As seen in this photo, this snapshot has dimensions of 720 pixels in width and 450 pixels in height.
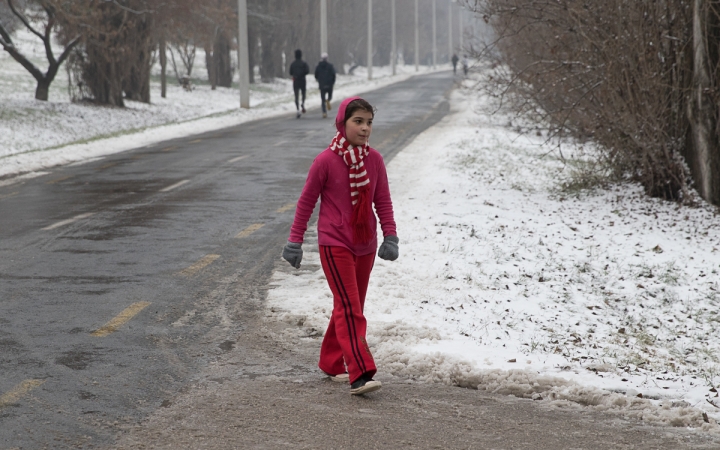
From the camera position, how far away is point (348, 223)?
549cm

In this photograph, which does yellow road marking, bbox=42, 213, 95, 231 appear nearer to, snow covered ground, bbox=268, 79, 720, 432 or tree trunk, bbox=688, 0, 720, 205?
snow covered ground, bbox=268, 79, 720, 432

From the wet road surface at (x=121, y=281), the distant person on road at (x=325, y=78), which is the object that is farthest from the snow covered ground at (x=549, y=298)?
the distant person on road at (x=325, y=78)

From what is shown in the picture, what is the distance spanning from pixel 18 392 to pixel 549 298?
4.52 metres

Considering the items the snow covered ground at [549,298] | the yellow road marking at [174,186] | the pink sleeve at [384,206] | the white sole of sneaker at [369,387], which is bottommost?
the snow covered ground at [549,298]

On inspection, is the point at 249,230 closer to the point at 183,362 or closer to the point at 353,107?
the point at 183,362

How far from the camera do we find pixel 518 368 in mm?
5941

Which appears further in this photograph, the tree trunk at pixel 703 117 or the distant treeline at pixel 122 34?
the distant treeline at pixel 122 34

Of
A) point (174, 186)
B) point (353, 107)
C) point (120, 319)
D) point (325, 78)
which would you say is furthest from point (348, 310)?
point (325, 78)

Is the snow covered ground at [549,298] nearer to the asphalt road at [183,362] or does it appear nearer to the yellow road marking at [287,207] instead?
the asphalt road at [183,362]

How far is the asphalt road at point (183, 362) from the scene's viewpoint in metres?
4.79

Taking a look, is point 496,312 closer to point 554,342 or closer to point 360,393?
point 554,342

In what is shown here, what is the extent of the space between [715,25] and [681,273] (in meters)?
3.83

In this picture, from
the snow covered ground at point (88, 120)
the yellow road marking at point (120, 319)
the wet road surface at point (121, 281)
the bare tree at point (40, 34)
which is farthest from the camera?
the bare tree at point (40, 34)

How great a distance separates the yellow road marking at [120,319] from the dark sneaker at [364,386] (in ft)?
6.77
